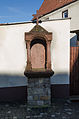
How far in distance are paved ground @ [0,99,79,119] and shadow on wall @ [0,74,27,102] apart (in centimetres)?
33

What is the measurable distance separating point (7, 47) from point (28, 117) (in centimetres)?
301

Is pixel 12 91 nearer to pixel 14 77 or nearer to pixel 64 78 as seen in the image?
pixel 14 77

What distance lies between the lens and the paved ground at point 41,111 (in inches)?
154

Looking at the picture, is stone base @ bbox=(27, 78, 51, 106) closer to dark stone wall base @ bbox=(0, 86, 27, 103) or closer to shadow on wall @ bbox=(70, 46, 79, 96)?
dark stone wall base @ bbox=(0, 86, 27, 103)

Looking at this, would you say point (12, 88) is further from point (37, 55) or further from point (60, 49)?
point (60, 49)

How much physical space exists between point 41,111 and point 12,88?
1.70 meters

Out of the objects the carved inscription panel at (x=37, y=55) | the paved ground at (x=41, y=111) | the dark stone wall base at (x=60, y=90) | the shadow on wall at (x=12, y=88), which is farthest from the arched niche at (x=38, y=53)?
the paved ground at (x=41, y=111)

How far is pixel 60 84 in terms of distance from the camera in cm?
517

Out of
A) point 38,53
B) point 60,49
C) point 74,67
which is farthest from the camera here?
point 74,67

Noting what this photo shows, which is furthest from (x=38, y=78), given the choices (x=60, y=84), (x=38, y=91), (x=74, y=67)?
(x=74, y=67)

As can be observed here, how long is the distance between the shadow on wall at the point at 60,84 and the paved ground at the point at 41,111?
55 centimetres

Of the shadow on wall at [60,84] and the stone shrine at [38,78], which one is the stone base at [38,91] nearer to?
the stone shrine at [38,78]

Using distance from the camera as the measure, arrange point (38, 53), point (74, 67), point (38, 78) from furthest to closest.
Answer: point (74, 67), point (38, 53), point (38, 78)

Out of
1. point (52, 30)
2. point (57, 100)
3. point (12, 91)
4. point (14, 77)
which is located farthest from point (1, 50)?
point (57, 100)
